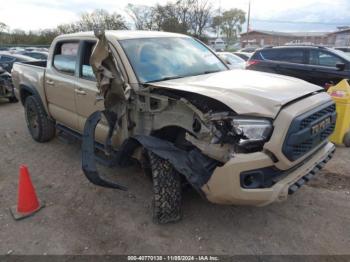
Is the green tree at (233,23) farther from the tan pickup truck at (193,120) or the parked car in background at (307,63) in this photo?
the tan pickup truck at (193,120)

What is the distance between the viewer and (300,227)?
9.61 feet

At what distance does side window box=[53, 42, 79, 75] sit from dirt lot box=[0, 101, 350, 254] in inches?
61.0

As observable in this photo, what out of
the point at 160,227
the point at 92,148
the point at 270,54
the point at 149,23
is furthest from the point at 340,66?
the point at 149,23

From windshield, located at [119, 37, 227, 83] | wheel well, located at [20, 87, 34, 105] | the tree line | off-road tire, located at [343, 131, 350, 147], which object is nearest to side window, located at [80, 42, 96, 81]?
windshield, located at [119, 37, 227, 83]

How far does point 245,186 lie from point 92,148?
1.60m

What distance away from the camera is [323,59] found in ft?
23.8

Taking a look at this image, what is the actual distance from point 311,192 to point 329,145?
0.72 m

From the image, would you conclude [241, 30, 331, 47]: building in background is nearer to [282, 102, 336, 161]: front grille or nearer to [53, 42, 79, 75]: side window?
[53, 42, 79, 75]: side window

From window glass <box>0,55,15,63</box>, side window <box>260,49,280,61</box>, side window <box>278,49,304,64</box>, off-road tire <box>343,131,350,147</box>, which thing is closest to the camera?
off-road tire <box>343,131,350,147</box>

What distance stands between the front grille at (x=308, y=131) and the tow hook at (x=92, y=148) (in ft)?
5.28

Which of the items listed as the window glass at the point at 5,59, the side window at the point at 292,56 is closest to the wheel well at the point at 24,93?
the side window at the point at 292,56

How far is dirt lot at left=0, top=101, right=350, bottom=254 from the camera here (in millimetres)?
2695

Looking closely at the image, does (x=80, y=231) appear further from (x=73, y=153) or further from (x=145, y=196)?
(x=73, y=153)

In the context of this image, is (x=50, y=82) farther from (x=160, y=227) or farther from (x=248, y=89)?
(x=248, y=89)
